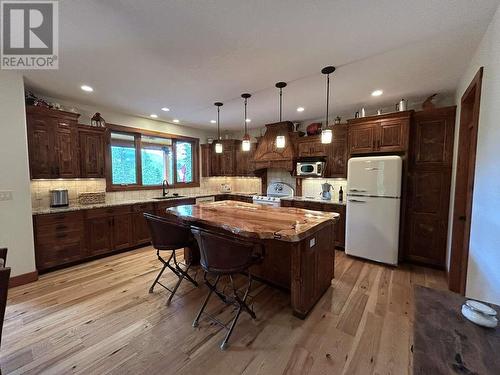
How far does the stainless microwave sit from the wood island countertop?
1871 millimetres

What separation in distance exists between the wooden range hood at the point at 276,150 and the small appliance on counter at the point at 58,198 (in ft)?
12.3

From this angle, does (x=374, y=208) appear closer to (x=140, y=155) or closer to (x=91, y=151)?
(x=140, y=155)

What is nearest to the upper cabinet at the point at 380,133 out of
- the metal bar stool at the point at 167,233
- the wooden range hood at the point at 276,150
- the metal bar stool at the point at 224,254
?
the wooden range hood at the point at 276,150

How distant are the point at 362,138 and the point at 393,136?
0.45 meters

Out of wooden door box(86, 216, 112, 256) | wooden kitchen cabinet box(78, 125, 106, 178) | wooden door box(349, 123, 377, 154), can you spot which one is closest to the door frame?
wooden door box(349, 123, 377, 154)

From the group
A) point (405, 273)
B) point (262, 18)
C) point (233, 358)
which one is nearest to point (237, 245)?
point (233, 358)

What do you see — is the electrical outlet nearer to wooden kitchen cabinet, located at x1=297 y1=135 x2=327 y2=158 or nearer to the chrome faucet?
the chrome faucet

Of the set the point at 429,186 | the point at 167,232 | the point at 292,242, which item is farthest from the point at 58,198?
the point at 429,186

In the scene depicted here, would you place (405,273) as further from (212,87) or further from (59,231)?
(59,231)

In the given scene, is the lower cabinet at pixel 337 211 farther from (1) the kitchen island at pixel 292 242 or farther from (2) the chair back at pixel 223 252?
(2) the chair back at pixel 223 252

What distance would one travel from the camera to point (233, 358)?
1700 mm

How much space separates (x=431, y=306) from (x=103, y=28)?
2936 mm

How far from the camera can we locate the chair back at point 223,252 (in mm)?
1801

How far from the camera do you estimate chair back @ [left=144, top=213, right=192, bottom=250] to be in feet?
7.85
